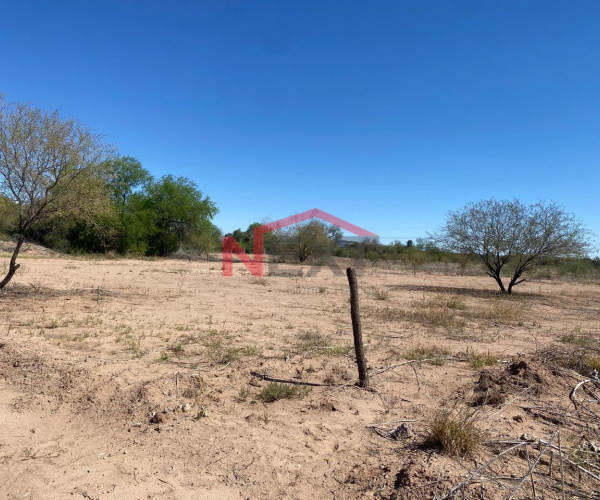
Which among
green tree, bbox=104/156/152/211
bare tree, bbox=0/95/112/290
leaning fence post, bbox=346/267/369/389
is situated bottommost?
leaning fence post, bbox=346/267/369/389

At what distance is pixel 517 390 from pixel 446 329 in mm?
4459

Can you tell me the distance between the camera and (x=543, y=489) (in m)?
2.56

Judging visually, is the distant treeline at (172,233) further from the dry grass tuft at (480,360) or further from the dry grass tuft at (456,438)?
the dry grass tuft at (456,438)

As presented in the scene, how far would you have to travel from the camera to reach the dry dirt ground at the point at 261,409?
2805 millimetres

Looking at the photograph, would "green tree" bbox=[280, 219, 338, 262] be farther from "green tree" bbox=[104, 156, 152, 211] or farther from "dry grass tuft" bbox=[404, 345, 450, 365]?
"dry grass tuft" bbox=[404, 345, 450, 365]

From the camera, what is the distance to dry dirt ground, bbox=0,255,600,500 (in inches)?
110

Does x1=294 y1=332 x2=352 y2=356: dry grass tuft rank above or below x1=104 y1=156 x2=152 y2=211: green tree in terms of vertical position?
below

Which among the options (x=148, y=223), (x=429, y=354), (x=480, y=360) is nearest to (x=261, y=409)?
(x=429, y=354)

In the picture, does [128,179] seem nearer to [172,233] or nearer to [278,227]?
[172,233]

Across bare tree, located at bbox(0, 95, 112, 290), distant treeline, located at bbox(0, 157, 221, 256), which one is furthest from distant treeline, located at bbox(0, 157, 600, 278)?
bare tree, located at bbox(0, 95, 112, 290)

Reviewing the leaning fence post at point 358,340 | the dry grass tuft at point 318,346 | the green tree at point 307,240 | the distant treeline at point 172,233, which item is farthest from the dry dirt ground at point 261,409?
the green tree at point 307,240

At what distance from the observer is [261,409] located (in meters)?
4.10

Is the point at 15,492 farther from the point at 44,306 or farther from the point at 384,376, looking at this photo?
the point at 44,306

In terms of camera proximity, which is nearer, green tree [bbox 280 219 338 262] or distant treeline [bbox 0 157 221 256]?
distant treeline [bbox 0 157 221 256]
